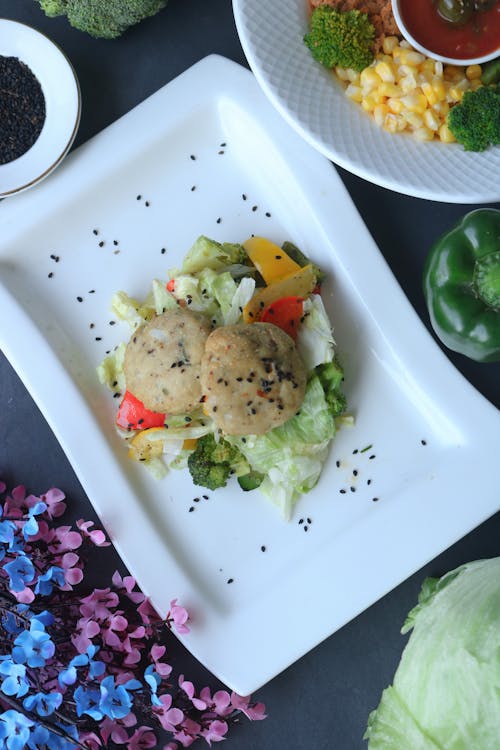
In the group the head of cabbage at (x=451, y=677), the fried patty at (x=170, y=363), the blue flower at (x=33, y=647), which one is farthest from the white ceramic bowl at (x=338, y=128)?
the blue flower at (x=33, y=647)

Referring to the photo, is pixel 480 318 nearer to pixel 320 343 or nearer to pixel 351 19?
pixel 320 343

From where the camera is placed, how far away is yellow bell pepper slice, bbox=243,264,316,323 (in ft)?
8.96

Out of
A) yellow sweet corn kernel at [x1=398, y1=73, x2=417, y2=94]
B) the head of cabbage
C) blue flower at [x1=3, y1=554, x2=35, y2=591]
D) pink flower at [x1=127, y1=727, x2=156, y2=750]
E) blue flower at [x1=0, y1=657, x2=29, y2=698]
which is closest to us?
the head of cabbage

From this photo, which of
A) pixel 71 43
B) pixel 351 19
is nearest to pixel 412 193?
pixel 351 19

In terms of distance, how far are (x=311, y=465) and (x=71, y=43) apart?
6.15 feet

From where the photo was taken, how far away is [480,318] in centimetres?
272

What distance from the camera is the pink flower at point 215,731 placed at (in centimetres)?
271

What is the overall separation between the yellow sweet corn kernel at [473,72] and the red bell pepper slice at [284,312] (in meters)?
0.95

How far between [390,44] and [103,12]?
3.37 ft

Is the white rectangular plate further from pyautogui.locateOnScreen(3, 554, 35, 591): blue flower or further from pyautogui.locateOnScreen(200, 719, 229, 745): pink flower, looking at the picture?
pyautogui.locateOnScreen(3, 554, 35, 591): blue flower

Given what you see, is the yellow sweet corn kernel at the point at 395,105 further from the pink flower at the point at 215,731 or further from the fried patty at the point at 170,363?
the pink flower at the point at 215,731

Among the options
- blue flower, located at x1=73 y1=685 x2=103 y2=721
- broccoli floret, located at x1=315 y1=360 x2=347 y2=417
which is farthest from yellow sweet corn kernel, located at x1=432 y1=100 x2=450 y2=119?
blue flower, located at x1=73 y1=685 x2=103 y2=721

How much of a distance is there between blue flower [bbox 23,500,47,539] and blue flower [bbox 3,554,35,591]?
0.09m

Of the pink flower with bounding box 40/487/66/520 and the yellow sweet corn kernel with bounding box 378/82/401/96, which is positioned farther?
the pink flower with bounding box 40/487/66/520
